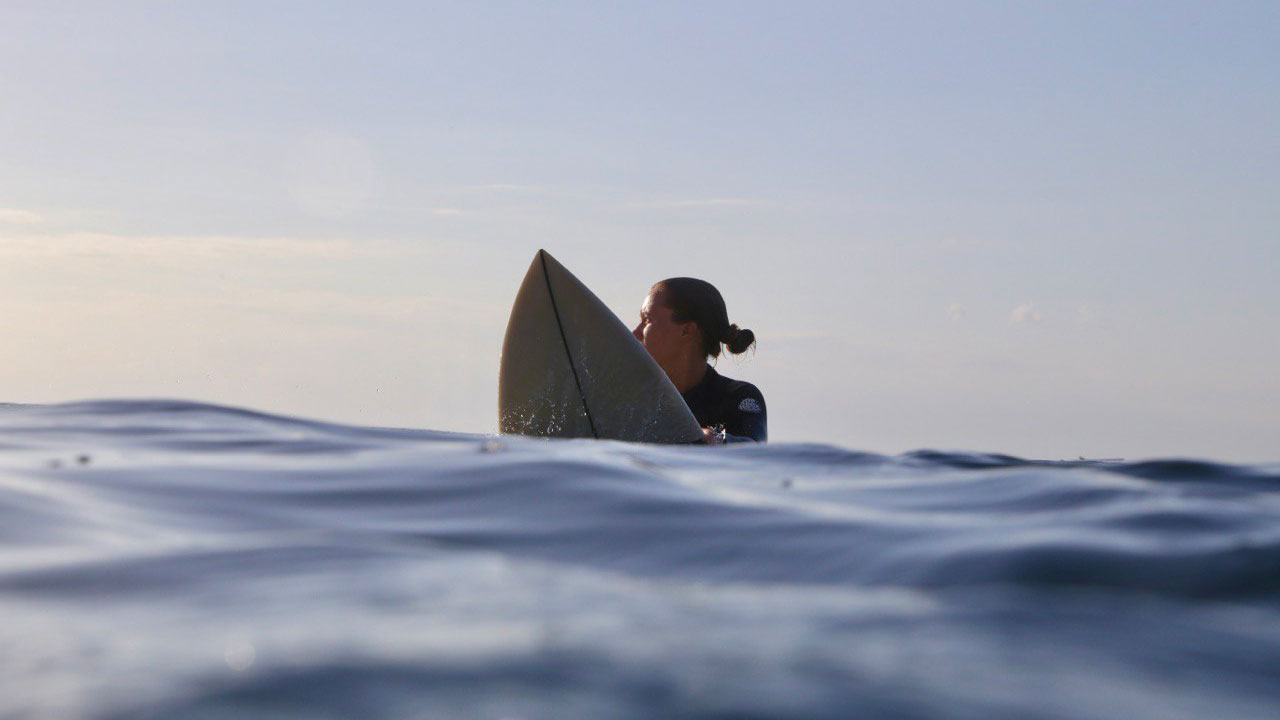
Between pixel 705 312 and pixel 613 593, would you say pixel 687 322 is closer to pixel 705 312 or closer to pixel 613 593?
pixel 705 312

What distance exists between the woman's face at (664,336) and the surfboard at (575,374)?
51 cm

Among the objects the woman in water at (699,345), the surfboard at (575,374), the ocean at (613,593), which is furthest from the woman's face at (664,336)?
the ocean at (613,593)

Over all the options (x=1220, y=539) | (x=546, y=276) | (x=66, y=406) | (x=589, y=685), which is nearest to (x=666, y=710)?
(x=589, y=685)

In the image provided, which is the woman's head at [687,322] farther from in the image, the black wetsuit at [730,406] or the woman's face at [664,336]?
the black wetsuit at [730,406]

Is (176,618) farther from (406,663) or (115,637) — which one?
(406,663)

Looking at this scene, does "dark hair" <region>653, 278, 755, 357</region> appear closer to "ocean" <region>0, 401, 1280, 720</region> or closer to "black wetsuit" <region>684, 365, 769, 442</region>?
"black wetsuit" <region>684, 365, 769, 442</region>

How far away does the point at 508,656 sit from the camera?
1.32 meters

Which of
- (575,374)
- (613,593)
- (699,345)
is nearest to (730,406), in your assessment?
(699,345)

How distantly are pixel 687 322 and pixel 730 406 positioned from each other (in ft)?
2.12

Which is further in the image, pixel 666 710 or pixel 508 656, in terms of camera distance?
pixel 508 656

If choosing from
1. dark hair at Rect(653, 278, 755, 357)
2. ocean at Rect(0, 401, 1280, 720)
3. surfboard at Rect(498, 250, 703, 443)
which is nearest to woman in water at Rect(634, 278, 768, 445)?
dark hair at Rect(653, 278, 755, 357)

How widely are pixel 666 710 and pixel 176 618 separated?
0.75 meters

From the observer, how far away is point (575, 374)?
6293 millimetres

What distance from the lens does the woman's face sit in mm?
6906
